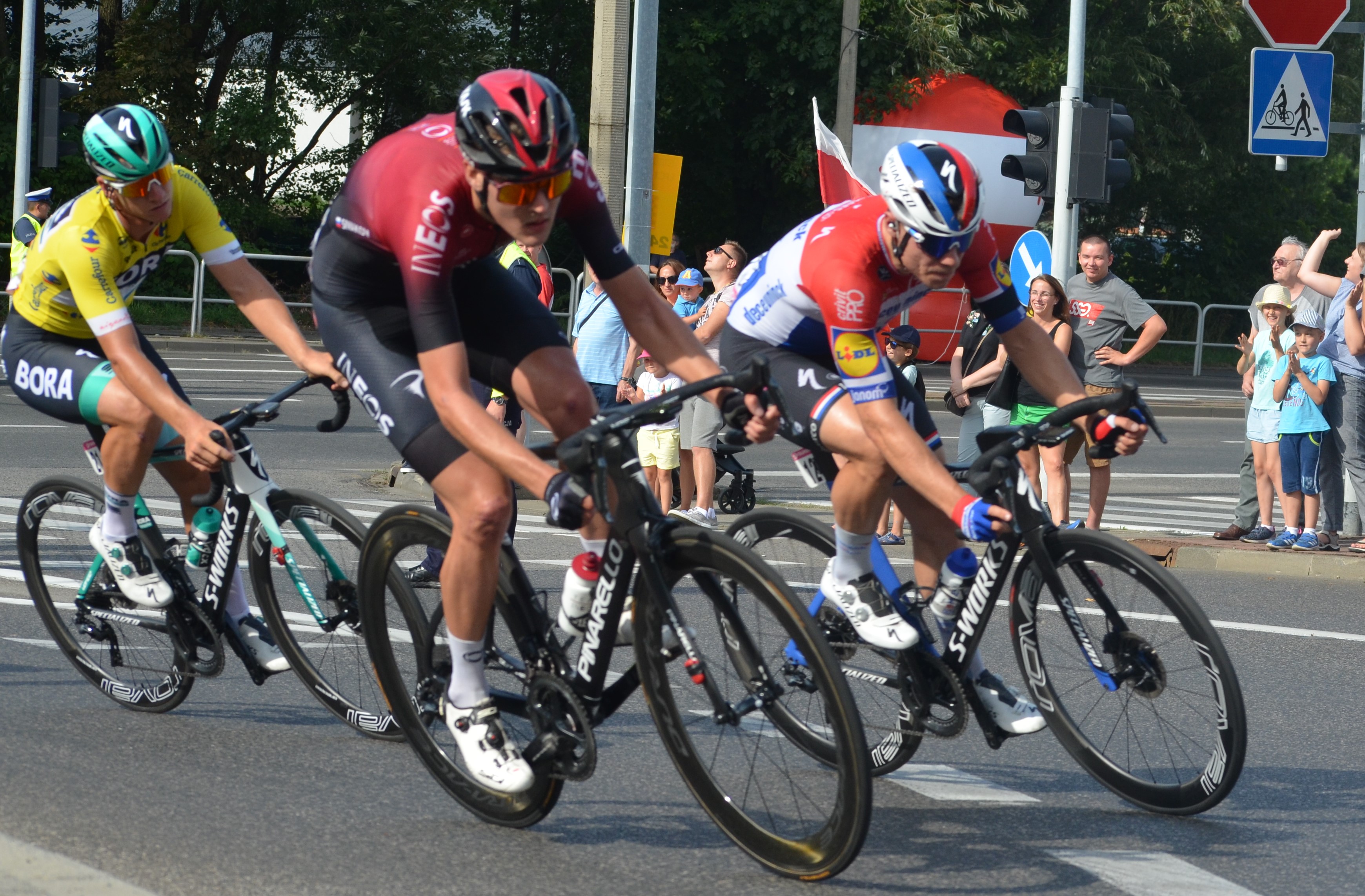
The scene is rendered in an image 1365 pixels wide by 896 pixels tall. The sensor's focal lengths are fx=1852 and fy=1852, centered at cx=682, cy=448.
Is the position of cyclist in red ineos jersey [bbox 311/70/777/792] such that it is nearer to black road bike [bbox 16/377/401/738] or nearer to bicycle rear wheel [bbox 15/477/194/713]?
black road bike [bbox 16/377/401/738]

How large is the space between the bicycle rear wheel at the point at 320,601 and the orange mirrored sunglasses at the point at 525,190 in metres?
1.42

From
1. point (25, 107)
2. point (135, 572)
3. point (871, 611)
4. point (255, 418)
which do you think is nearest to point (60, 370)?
point (135, 572)

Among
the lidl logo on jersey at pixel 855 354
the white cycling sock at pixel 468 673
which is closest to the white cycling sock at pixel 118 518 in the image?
the white cycling sock at pixel 468 673

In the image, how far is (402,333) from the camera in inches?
188

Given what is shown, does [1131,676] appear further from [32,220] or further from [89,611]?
[32,220]

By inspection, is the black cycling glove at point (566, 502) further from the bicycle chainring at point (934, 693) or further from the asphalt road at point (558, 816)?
the bicycle chainring at point (934, 693)

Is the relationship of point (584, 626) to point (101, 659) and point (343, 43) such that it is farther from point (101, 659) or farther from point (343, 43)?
point (343, 43)

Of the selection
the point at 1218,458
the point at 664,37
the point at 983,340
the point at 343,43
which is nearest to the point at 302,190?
the point at 343,43

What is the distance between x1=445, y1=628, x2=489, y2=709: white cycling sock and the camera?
4605mm

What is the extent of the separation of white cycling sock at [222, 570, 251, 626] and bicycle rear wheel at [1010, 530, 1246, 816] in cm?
240

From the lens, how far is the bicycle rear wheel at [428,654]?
461 cm

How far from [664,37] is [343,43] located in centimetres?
587

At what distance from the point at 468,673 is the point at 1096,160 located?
10.8 metres

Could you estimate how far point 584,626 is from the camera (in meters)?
4.51
